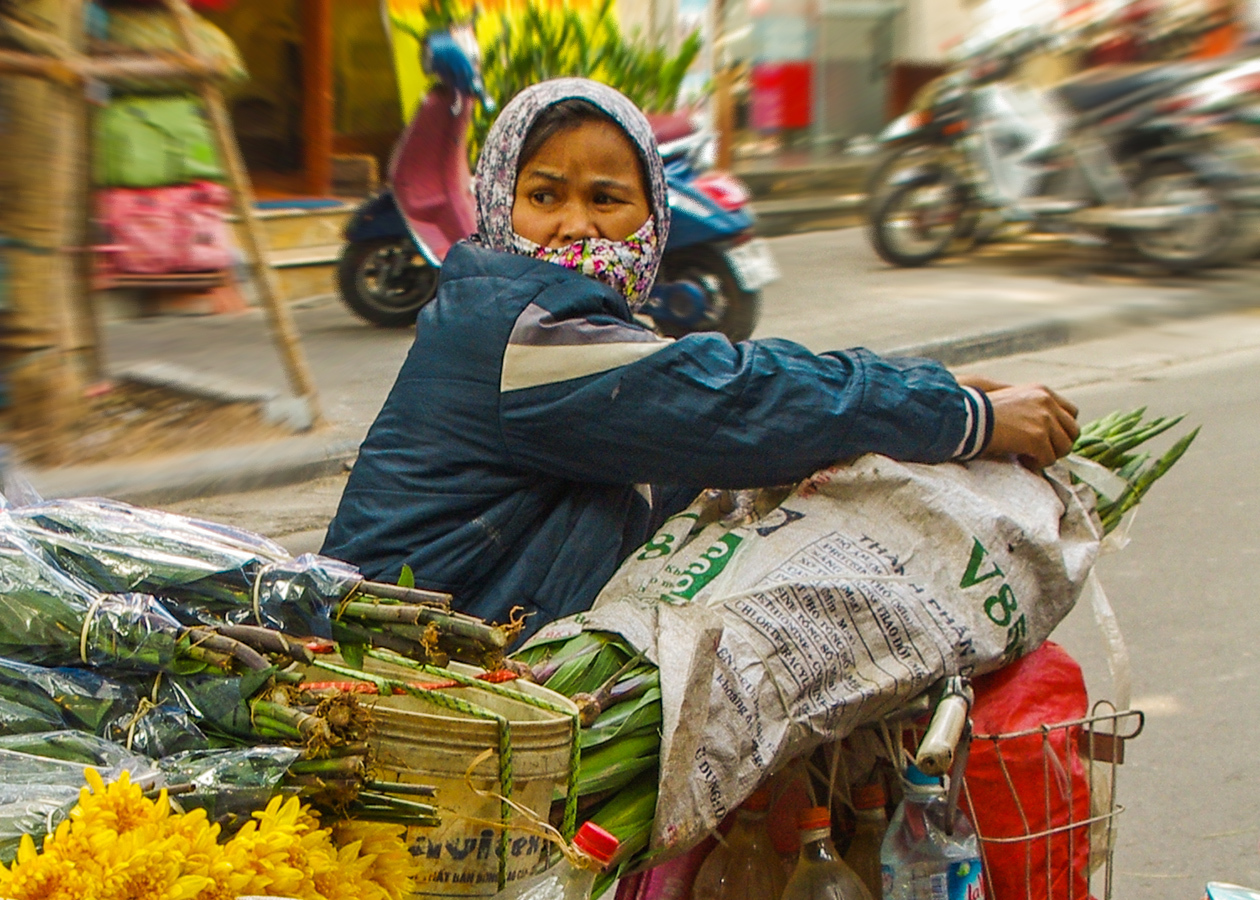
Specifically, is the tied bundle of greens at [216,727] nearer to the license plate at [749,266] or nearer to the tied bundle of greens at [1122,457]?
the tied bundle of greens at [1122,457]

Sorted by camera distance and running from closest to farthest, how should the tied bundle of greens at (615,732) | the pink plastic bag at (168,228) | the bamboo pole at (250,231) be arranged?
the tied bundle of greens at (615,732) → the bamboo pole at (250,231) → the pink plastic bag at (168,228)

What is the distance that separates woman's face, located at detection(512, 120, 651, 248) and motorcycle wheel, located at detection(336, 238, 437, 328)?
18.0 feet

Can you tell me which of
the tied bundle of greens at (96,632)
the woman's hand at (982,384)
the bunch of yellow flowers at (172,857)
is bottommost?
→ the bunch of yellow flowers at (172,857)

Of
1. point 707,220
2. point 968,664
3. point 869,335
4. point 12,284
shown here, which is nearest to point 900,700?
point 968,664

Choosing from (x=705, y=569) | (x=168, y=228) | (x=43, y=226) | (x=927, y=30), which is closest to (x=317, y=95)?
(x=168, y=228)

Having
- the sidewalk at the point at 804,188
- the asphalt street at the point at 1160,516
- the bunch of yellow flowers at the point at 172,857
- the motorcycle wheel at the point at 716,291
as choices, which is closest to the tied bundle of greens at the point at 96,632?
the bunch of yellow flowers at the point at 172,857

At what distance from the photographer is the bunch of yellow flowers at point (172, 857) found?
1.06 meters

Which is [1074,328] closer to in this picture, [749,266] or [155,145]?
[749,266]

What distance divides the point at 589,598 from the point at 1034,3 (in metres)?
9.04

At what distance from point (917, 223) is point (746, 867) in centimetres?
777

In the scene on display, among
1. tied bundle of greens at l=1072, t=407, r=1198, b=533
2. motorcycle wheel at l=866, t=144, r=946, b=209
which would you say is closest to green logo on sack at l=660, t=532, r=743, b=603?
tied bundle of greens at l=1072, t=407, r=1198, b=533

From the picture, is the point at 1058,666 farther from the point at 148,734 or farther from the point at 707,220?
the point at 707,220

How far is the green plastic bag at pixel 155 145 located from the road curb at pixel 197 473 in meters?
1.67

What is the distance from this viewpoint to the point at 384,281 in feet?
24.2
